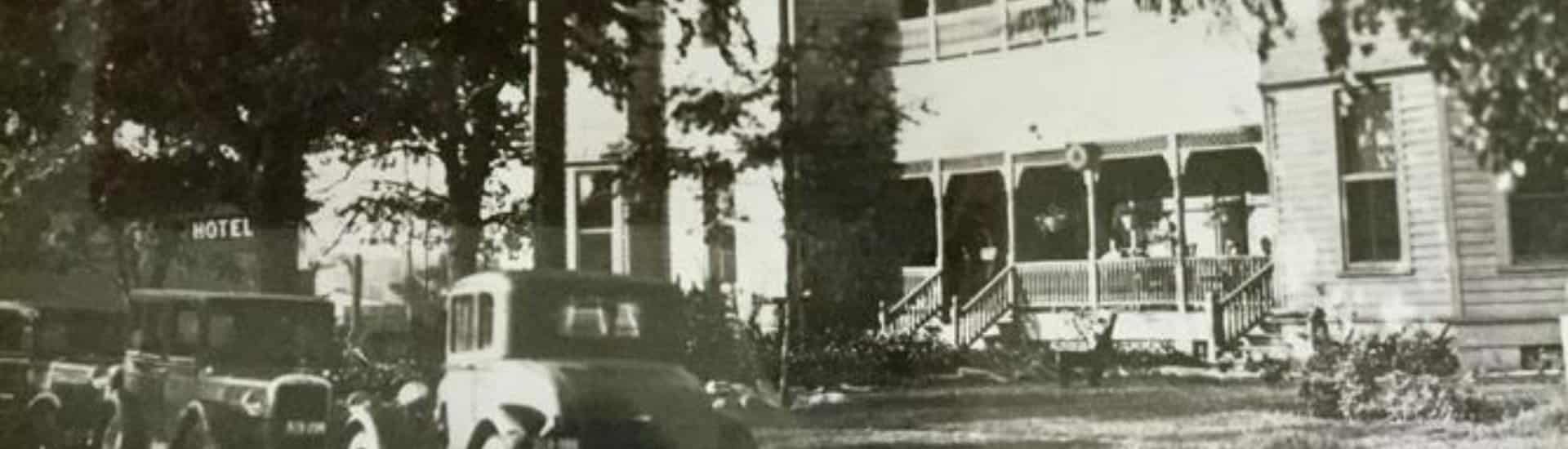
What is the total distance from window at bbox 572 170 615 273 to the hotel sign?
134 centimetres

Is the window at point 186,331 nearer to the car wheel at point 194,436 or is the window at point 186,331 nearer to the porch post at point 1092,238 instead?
the car wheel at point 194,436

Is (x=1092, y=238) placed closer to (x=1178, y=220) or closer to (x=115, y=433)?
(x=1178, y=220)

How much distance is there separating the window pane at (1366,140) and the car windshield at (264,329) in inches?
155

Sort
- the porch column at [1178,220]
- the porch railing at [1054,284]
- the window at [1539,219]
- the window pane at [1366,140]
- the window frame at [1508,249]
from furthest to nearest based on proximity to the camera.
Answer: the porch column at [1178,220] → the porch railing at [1054,284] → the window pane at [1366,140] → the window frame at [1508,249] → the window at [1539,219]

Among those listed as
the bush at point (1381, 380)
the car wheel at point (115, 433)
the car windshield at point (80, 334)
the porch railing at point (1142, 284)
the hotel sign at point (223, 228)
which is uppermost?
the hotel sign at point (223, 228)

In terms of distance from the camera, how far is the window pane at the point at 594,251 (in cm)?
523

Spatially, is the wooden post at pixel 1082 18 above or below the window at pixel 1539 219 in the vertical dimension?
above

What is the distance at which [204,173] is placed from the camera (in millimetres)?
5465

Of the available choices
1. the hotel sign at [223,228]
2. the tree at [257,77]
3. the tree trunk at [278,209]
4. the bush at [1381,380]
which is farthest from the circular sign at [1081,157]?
the hotel sign at [223,228]

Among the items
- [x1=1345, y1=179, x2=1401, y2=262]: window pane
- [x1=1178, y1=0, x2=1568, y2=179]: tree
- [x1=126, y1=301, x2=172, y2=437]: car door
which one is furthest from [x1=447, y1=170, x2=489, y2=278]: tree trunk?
[x1=1178, y1=0, x2=1568, y2=179]: tree

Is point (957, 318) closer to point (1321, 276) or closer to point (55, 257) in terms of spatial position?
point (1321, 276)

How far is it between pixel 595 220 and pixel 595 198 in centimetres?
49

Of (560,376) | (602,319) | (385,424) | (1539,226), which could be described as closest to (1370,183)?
(1539,226)

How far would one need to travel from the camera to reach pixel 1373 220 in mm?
4484
